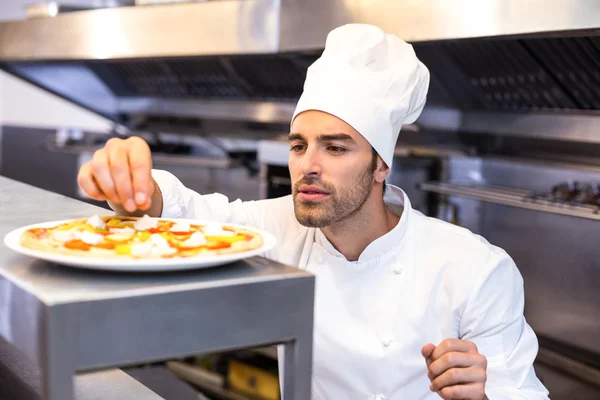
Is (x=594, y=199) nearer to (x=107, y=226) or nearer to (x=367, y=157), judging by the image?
(x=367, y=157)

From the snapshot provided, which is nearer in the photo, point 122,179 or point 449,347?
point 122,179

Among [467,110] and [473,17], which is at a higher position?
[473,17]

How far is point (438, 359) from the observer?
123 cm

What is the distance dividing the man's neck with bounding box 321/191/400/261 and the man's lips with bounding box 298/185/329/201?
0.13 meters

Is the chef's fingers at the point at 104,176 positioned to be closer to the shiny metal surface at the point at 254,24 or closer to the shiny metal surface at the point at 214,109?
the shiny metal surface at the point at 254,24

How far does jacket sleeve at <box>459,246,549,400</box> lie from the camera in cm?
146

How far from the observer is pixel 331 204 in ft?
5.28

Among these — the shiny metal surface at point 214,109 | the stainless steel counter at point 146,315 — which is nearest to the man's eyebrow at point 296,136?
the stainless steel counter at point 146,315

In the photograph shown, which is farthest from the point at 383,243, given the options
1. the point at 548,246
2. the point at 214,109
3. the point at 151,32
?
the point at 214,109

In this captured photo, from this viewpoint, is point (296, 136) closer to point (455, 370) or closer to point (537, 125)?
point (455, 370)

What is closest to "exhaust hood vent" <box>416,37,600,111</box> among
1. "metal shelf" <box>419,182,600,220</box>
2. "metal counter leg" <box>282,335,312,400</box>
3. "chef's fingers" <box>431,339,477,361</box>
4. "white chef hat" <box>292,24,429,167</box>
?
"metal shelf" <box>419,182,600,220</box>

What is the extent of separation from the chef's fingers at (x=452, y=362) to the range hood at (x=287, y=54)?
3.94 feet

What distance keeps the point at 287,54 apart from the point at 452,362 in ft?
7.34

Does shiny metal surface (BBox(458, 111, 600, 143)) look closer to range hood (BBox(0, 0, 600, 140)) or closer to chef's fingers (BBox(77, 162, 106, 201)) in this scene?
range hood (BBox(0, 0, 600, 140))
